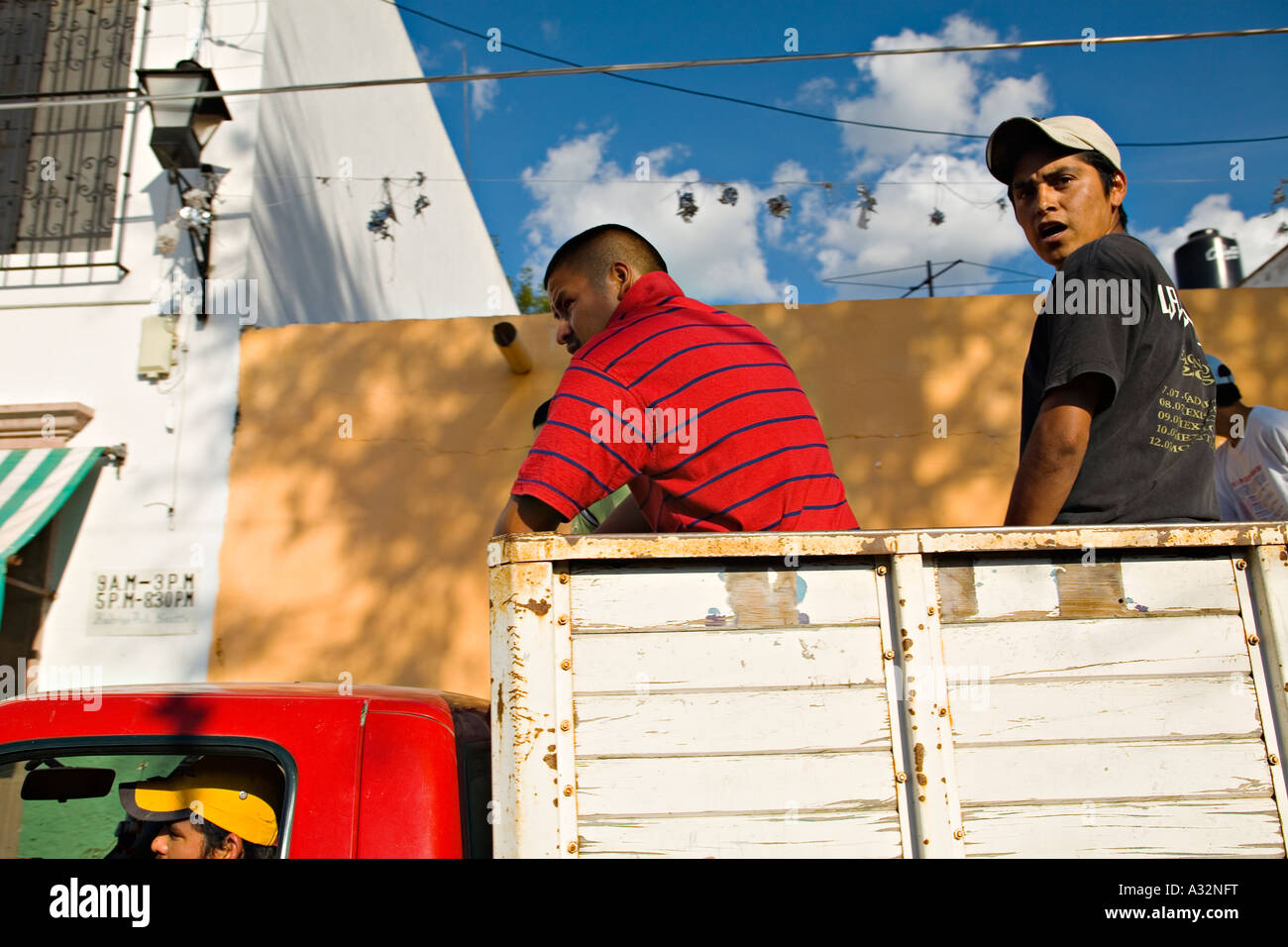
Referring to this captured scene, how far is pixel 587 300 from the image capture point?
237 centimetres

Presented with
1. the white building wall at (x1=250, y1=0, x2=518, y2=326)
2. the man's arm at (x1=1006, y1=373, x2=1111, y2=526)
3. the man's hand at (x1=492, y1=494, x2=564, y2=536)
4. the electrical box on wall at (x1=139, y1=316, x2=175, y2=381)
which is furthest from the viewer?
the white building wall at (x1=250, y1=0, x2=518, y2=326)

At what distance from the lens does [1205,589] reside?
5.08 feet

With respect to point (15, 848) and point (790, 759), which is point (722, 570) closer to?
point (790, 759)

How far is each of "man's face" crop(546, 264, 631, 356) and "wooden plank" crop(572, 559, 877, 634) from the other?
39.1 inches

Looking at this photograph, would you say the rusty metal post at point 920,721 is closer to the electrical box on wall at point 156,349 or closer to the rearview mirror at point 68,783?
the rearview mirror at point 68,783

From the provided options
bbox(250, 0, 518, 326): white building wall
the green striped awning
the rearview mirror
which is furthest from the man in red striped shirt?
bbox(250, 0, 518, 326): white building wall

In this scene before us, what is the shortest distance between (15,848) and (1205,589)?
8.51 feet

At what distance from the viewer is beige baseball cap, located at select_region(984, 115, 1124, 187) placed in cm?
227

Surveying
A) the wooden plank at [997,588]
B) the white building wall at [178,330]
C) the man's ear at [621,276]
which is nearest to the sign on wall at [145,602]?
the white building wall at [178,330]

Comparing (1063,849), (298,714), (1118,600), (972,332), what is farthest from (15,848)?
(972,332)

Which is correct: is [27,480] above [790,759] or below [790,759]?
above

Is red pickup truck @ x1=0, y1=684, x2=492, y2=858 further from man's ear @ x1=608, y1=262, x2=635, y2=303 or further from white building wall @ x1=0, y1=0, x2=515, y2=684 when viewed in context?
white building wall @ x1=0, y1=0, x2=515, y2=684

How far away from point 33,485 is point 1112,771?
6231 mm

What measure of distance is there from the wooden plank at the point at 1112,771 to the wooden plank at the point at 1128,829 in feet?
0.06
